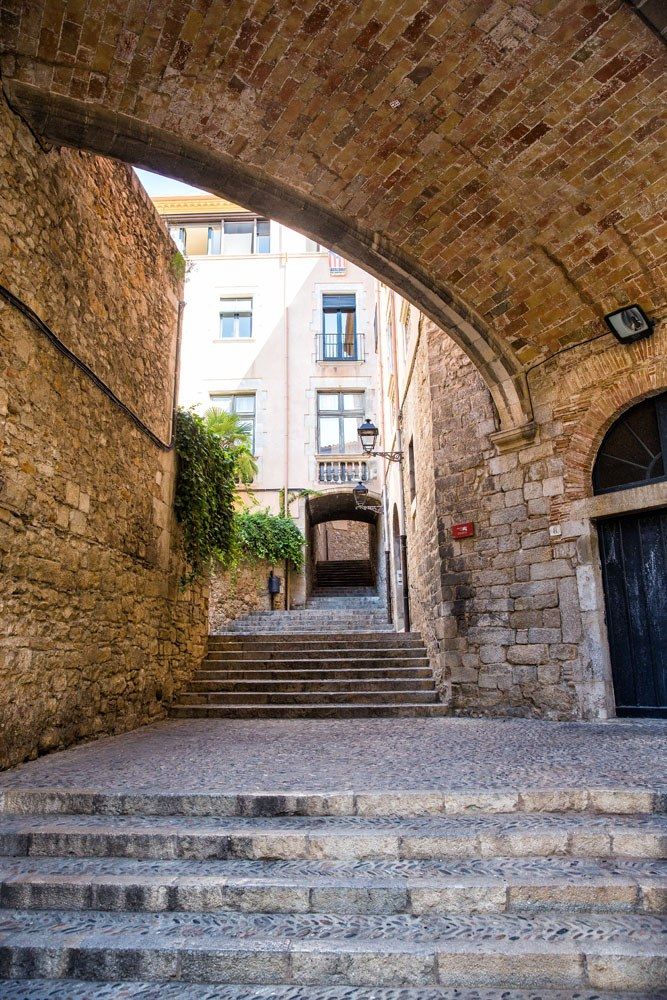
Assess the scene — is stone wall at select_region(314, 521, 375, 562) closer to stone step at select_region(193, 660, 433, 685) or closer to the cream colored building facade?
the cream colored building facade

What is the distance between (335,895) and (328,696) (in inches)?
188

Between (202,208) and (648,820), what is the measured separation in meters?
19.1

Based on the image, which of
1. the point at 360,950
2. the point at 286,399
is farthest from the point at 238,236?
the point at 360,950

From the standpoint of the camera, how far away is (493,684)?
627cm

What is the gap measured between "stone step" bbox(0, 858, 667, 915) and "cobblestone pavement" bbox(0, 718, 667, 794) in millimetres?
575

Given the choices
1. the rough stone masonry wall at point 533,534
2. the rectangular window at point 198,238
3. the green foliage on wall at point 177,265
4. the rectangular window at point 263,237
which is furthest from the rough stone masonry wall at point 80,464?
the rectangular window at point 198,238

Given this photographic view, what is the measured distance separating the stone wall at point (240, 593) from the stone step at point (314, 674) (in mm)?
3422

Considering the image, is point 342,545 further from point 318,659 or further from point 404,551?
point 318,659

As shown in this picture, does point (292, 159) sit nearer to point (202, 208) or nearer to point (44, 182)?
point (44, 182)

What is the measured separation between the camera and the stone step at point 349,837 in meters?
2.64

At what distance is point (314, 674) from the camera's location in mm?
7711

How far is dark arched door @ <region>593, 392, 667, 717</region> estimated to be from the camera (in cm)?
537

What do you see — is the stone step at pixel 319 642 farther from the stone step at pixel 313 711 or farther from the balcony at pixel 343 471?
the balcony at pixel 343 471

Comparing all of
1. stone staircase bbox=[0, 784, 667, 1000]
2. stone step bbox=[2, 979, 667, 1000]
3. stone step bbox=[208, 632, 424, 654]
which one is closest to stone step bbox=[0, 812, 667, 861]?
stone staircase bbox=[0, 784, 667, 1000]
